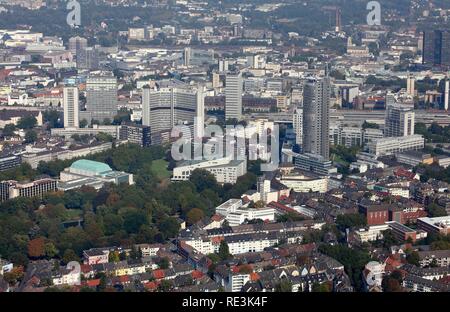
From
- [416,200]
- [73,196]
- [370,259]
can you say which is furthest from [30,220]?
[416,200]

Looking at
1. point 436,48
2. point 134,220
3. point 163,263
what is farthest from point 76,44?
point 163,263

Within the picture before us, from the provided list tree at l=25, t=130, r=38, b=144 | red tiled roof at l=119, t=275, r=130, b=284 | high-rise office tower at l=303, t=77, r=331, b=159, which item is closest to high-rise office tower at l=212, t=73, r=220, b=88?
tree at l=25, t=130, r=38, b=144

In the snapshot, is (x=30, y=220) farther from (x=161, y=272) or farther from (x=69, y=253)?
(x=161, y=272)

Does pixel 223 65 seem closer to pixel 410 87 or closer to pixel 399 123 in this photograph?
pixel 410 87

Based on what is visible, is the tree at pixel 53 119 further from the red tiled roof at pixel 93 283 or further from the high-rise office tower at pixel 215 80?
the red tiled roof at pixel 93 283

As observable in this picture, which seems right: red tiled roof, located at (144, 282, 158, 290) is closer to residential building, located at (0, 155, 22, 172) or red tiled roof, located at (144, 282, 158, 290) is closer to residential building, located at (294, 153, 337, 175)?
residential building, located at (294, 153, 337, 175)

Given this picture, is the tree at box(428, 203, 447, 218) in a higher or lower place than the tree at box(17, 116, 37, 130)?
lower
